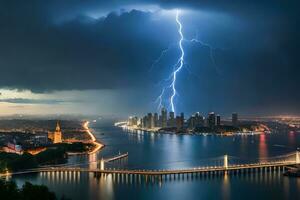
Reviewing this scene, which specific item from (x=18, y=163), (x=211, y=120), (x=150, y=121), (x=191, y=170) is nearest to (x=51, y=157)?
(x=18, y=163)

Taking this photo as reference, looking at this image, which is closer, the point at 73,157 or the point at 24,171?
the point at 24,171

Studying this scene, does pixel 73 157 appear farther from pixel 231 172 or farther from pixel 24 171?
pixel 231 172

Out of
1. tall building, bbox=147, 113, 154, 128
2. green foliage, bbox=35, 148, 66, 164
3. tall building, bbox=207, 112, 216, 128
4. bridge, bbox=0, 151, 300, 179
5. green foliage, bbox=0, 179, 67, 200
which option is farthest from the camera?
tall building, bbox=147, 113, 154, 128

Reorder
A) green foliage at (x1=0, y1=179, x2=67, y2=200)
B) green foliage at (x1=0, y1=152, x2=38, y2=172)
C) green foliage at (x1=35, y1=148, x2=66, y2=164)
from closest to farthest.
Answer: green foliage at (x1=0, y1=179, x2=67, y2=200)
green foliage at (x1=0, y1=152, x2=38, y2=172)
green foliage at (x1=35, y1=148, x2=66, y2=164)

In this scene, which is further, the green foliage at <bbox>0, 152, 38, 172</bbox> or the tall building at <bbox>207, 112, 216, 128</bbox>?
the tall building at <bbox>207, 112, 216, 128</bbox>

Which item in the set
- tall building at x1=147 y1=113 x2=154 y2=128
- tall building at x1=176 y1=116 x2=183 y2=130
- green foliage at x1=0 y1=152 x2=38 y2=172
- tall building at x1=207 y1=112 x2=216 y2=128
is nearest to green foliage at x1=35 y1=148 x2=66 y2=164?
green foliage at x1=0 y1=152 x2=38 y2=172

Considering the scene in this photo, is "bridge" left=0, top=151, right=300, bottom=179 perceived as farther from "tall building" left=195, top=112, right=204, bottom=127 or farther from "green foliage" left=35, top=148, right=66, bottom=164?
"tall building" left=195, top=112, right=204, bottom=127

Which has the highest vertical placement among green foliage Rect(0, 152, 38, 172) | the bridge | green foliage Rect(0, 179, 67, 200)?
green foliage Rect(0, 179, 67, 200)

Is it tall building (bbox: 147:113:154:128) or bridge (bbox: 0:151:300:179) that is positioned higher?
tall building (bbox: 147:113:154:128)

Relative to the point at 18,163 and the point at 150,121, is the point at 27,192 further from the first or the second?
the point at 150,121

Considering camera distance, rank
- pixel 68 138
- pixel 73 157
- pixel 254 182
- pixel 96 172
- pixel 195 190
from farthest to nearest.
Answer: pixel 68 138 → pixel 73 157 → pixel 96 172 → pixel 254 182 → pixel 195 190

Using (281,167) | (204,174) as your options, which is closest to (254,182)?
(204,174)
